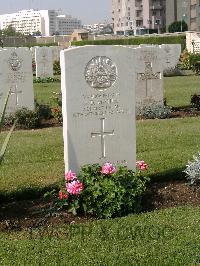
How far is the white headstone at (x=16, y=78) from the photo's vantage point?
38.4ft

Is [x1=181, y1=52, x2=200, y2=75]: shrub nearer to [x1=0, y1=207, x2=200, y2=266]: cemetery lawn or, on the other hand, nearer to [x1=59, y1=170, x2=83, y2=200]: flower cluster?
[x1=59, y1=170, x2=83, y2=200]: flower cluster

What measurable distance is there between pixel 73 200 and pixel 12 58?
6693mm

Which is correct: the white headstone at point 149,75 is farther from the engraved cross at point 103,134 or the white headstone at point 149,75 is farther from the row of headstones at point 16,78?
the engraved cross at point 103,134

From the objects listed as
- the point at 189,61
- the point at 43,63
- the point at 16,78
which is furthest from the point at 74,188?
the point at 189,61

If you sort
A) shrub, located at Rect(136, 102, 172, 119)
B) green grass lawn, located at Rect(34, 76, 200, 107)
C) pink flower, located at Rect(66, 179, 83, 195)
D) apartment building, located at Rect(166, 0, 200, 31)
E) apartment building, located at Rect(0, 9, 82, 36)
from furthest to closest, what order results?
apartment building, located at Rect(0, 9, 82, 36) → apartment building, located at Rect(166, 0, 200, 31) → green grass lawn, located at Rect(34, 76, 200, 107) → shrub, located at Rect(136, 102, 172, 119) → pink flower, located at Rect(66, 179, 83, 195)

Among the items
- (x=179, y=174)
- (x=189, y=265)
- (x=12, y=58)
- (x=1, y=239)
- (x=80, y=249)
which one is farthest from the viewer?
(x=12, y=58)

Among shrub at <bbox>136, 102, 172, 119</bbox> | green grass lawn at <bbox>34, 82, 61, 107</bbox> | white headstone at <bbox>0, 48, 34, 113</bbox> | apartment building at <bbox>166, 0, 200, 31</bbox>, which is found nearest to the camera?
white headstone at <bbox>0, 48, 34, 113</bbox>

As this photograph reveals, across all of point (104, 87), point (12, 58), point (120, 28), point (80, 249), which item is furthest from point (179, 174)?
point (120, 28)

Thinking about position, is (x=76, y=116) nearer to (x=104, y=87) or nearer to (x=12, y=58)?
(x=104, y=87)

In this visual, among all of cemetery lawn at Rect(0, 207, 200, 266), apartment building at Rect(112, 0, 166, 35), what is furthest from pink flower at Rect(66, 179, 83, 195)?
apartment building at Rect(112, 0, 166, 35)

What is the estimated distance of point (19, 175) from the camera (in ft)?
23.4

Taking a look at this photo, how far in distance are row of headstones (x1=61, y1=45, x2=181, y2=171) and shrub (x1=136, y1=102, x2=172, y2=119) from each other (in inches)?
230

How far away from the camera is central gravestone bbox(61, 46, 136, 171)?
602 centimetres

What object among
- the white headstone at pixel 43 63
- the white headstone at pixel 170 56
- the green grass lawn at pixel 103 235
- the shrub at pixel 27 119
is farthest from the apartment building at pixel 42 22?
the green grass lawn at pixel 103 235
